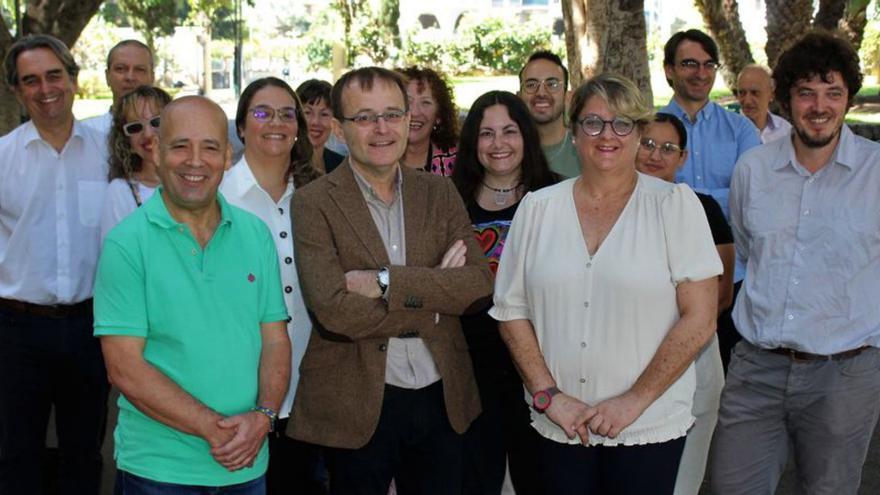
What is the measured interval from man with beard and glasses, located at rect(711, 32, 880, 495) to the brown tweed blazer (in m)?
1.16


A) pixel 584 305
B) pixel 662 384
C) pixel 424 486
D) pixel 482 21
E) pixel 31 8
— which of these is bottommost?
pixel 424 486

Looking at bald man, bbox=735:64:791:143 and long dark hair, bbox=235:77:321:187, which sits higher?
bald man, bbox=735:64:791:143

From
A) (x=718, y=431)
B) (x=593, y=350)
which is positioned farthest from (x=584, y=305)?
(x=718, y=431)

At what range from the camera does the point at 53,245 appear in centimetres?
443

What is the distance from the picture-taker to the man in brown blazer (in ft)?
11.8

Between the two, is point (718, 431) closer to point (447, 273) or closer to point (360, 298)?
point (447, 273)

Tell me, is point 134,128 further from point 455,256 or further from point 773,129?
point 773,129

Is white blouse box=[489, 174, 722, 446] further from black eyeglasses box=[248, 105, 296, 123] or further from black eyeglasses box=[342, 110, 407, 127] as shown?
black eyeglasses box=[248, 105, 296, 123]

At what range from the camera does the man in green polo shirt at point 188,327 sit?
121 inches

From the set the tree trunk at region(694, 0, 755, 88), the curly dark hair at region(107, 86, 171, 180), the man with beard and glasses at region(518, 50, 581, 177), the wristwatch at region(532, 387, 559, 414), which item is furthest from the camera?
the tree trunk at region(694, 0, 755, 88)

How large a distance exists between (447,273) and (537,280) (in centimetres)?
35

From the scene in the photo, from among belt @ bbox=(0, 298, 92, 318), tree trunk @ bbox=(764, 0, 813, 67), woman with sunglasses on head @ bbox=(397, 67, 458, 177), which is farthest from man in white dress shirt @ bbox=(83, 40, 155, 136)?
tree trunk @ bbox=(764, 0, 813, 67)

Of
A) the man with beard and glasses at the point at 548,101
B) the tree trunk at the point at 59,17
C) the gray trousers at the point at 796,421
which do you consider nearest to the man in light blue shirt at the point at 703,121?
the man with beard and glasses at the point at 548,101

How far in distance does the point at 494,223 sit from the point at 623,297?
3.53ft
